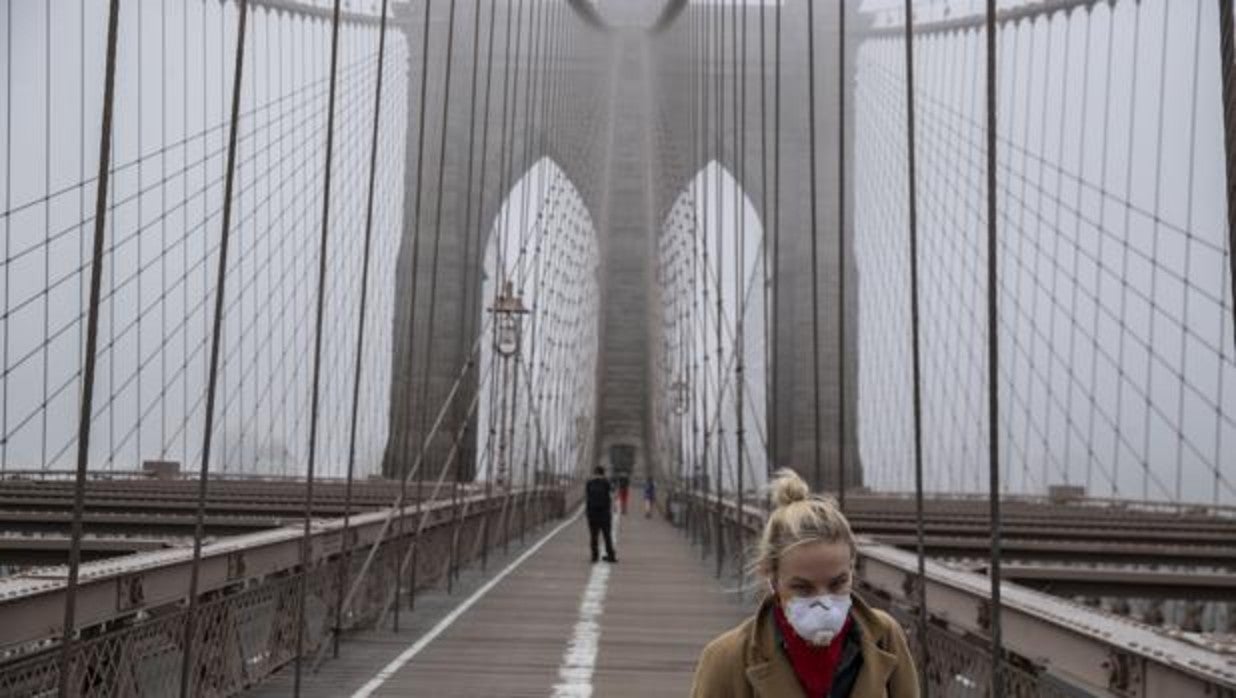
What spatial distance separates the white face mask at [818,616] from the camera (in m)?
1.79

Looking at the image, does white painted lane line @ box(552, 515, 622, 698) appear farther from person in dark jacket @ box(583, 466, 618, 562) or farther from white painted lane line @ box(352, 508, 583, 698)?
person in dark jacket @ box(583, 466, 618, 562)

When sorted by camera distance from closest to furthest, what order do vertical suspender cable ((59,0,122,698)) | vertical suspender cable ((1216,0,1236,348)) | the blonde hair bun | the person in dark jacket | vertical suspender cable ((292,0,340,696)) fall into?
the blonde hair bun < vertical suspender cable ((1216,0,1236,348)) < vertical suspender cable ((59,0,122,698)) < vertical suspender cable ((292,0,340,696)) < the person in dark jacket

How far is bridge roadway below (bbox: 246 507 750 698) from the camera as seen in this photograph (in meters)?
6.55

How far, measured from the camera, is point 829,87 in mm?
38500

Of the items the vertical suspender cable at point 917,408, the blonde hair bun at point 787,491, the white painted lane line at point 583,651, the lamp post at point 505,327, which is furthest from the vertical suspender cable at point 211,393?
the lamp post at point 505,327

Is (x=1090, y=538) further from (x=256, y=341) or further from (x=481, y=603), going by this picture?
(x=256, y=341)

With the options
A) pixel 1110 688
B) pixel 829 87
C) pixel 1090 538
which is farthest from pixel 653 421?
pixel 1110 688

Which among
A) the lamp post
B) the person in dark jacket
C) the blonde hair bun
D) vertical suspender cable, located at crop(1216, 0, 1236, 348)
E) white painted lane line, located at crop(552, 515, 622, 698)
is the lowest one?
white painted lane line, located at crop(552, 515, 622, 698)

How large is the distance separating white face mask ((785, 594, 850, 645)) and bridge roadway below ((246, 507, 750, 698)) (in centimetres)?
462

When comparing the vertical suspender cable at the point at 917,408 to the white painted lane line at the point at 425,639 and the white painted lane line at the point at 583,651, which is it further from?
the white painted lane line at the point at 425,639

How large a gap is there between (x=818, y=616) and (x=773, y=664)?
0.09 meters

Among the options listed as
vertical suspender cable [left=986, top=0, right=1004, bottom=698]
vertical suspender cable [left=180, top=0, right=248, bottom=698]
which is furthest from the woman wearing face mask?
vertical suspender cable [left=180, top=0, right=248, bottom=698]

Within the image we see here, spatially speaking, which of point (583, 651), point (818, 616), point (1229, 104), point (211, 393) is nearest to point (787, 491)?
point (818, 616)

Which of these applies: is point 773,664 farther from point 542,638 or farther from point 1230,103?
point 542,638
